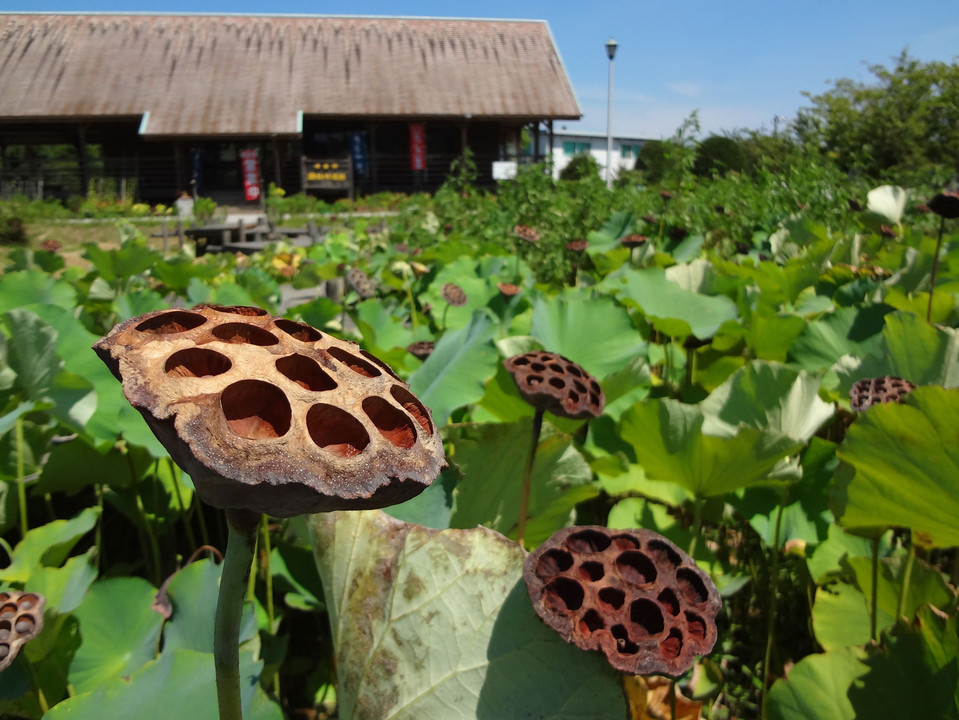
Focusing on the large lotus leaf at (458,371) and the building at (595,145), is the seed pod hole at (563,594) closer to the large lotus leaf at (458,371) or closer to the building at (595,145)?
the large lotus leaf at (458,371)

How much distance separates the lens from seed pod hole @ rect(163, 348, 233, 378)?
311mm

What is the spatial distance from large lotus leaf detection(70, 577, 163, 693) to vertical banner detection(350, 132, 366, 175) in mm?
16620

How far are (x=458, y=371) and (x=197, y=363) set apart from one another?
743mm

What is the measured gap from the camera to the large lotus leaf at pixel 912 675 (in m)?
0.58

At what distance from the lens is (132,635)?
820 mm

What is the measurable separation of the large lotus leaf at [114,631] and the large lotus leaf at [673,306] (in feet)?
3.35

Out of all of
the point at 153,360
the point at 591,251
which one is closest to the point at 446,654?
the point at 153,360

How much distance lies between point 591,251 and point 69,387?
211 centimetres

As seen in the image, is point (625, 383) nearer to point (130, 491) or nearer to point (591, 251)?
point (130, 491)

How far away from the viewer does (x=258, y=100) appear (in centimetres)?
1556

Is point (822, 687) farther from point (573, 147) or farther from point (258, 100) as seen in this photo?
point (573, 147)

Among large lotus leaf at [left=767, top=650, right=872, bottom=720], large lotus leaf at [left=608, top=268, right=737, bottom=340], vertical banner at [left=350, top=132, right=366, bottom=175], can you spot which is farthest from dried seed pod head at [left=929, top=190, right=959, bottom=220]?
vertical banner at [left=350, top=132, right=366, bottom=175]

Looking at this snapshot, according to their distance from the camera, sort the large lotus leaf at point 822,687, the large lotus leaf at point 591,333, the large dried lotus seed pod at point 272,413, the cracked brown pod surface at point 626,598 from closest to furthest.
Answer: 1. the large dried lotus seed pod at point 272,413
2. the cracked brown pod surface at point 626,598
3. the large lotus leaf at point 822,687
4. the large lotus leaf at point 591,333

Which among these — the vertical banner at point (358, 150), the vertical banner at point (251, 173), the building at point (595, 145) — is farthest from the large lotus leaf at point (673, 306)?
the building at point (595, 145)
